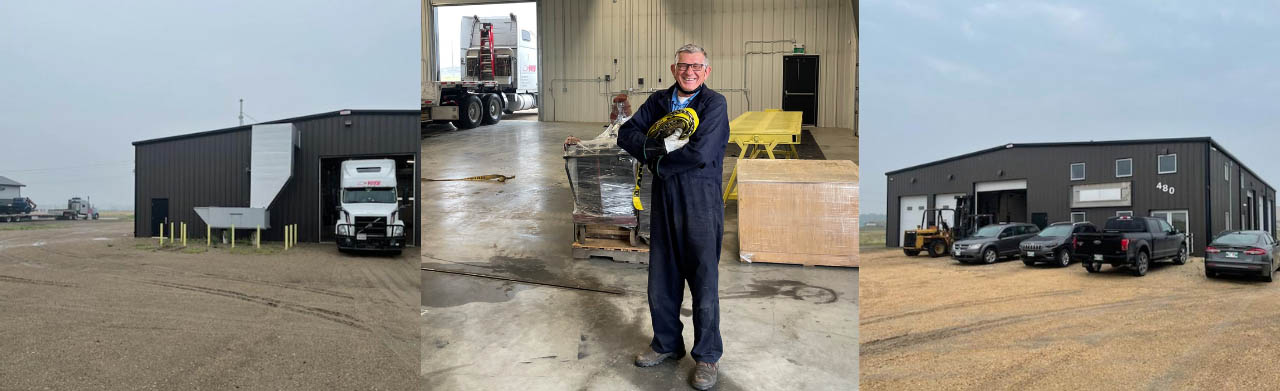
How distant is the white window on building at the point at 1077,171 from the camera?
15.9ft

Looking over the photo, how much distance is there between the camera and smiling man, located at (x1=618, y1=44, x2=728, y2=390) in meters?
1.54

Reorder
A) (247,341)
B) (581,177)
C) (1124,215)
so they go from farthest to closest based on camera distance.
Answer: (1124,215)
(247,341)
(581,177)

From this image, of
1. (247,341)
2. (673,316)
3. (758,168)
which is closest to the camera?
(673,316)

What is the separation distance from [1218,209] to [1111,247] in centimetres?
106

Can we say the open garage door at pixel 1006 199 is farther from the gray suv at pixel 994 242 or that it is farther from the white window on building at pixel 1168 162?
the white window on building at pixel 1168 162

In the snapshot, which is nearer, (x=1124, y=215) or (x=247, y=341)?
(x=247, y=341)

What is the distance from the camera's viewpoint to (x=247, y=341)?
4.52 m

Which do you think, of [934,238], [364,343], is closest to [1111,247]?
[934,238]

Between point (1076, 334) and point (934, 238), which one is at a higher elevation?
point (934, 238)

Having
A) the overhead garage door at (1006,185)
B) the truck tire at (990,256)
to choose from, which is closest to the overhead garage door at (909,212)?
the overhead garage door at (1006,185)

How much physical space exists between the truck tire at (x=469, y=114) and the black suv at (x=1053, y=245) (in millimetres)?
5410

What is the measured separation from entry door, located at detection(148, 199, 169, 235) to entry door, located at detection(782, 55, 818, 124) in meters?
5.35

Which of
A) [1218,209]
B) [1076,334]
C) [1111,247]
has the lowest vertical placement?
[1076,334]

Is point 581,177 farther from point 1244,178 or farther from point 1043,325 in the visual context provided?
point 1244,178
